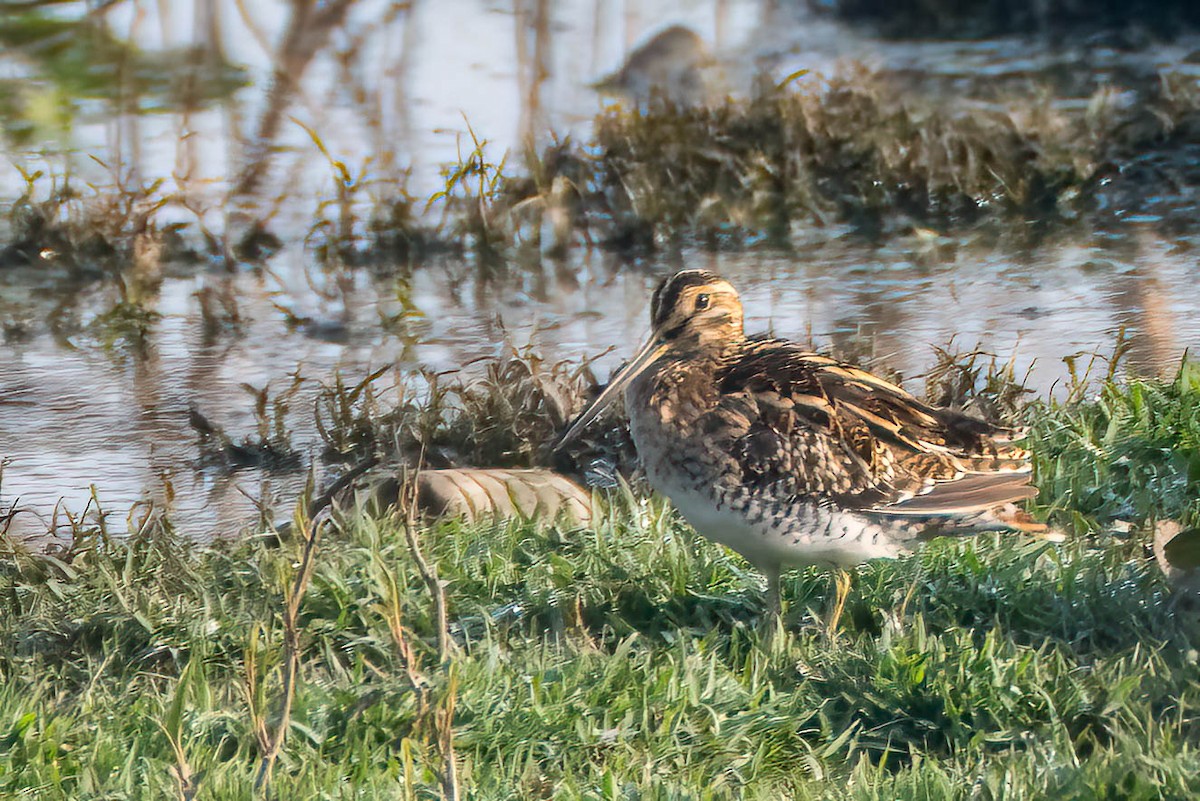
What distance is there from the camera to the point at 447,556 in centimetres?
477

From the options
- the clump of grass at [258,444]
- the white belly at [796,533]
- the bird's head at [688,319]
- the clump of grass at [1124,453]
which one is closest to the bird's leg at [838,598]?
the white belly at [796,533]

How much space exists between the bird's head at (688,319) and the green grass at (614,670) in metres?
0.57

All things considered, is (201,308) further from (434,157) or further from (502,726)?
(502,726)

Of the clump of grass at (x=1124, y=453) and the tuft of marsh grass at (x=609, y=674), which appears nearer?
the tuft of marsh grass at (x=609, y=674)

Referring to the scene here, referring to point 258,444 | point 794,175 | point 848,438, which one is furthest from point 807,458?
point 794,175

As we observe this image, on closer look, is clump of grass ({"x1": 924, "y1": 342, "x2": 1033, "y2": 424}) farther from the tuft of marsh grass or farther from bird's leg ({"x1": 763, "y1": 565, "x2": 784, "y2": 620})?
bird's leg ({"x1": 763, "y1": 565, "x2": 784, "y2": 620})

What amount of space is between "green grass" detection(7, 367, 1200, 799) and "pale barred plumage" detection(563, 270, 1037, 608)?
0.99 ft

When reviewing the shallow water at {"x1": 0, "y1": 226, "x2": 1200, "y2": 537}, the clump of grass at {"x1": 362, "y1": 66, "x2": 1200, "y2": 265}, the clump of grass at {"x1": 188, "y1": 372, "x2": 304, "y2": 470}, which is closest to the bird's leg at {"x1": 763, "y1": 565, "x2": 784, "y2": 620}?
the shallow water at {"x1": 0, "y1": 226, "x2": 1200, "y2": 537}

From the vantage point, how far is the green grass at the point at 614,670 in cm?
354

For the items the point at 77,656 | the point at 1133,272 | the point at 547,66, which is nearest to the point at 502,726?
the point at 77,656

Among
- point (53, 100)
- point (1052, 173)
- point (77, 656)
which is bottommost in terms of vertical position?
point (77, 656)

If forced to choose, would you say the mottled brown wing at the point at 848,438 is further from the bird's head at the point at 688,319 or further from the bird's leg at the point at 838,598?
the bird's leg at the point at 838,598

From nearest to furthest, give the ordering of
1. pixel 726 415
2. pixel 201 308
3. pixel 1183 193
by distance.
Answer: pixel 726 415 < pixel 201 308 < pixel 1183 193

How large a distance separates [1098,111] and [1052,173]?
2.60 feet
